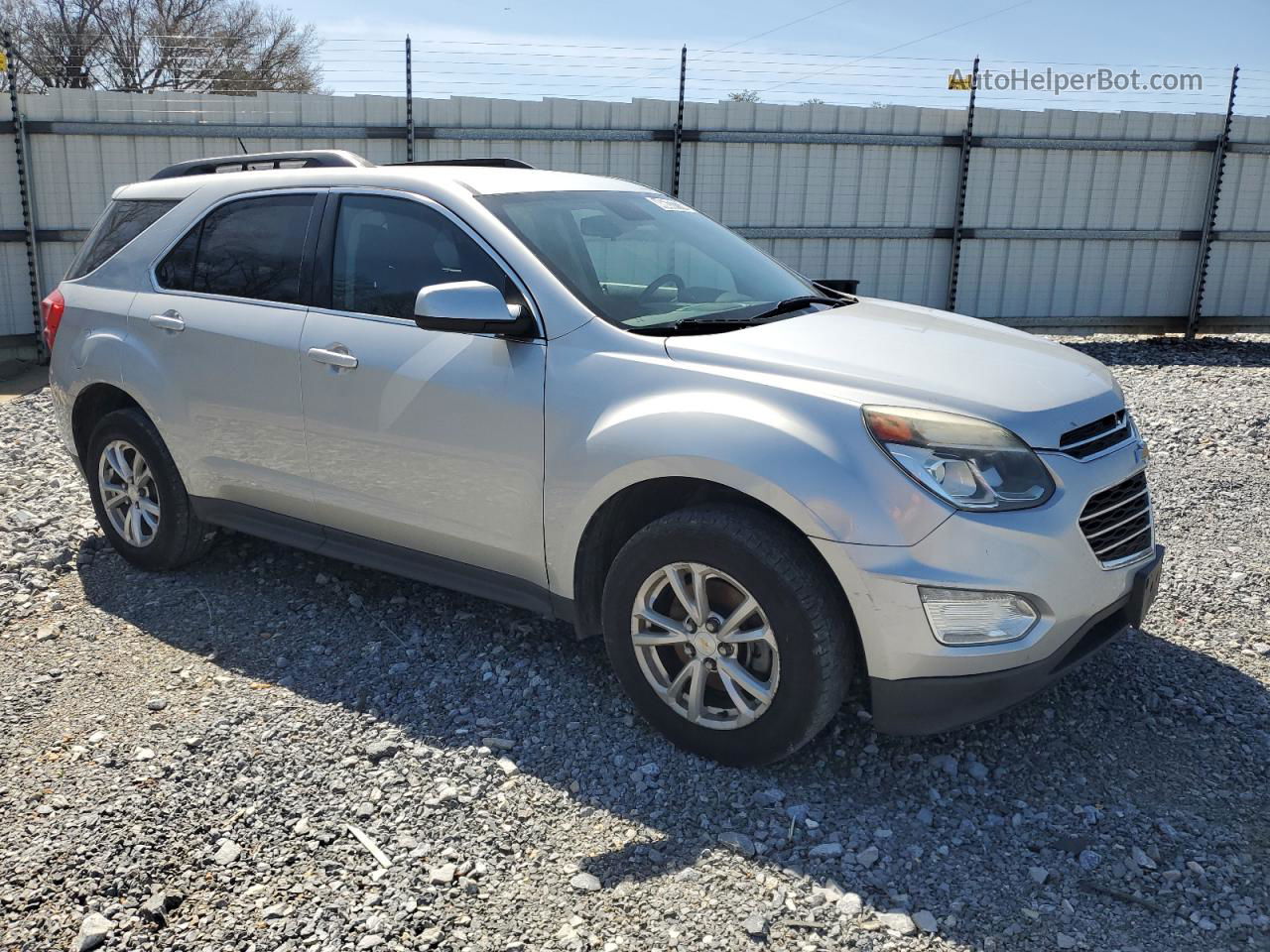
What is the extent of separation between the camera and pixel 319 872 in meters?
2.94

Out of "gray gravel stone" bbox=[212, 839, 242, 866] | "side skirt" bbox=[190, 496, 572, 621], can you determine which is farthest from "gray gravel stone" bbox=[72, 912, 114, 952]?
"side skirt" bbox=[190, 496, 572, 621]

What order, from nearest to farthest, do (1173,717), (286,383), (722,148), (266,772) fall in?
(266,772) < (1173,717) < (286,383) < (722,148)

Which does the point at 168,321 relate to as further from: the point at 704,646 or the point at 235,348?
the point at 704,646

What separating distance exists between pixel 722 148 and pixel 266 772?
388 inches

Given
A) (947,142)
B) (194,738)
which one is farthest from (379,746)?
(947,142)

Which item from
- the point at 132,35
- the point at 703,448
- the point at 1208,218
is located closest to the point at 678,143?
the point at 1208,218

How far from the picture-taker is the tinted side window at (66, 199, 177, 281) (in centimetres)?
491

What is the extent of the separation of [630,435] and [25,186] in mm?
10059

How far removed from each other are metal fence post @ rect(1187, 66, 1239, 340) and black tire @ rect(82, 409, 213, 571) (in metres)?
11.9

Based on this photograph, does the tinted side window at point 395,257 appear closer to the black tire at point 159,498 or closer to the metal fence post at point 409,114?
the black tire at point 159,498

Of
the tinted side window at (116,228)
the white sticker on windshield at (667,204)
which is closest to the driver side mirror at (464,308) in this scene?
the white sticker on windshield at (667,204)

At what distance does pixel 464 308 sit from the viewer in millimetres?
3533

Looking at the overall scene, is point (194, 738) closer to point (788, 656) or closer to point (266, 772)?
point (266, 772)

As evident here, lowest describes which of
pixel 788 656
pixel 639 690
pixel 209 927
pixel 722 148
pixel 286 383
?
pixel 209 927
